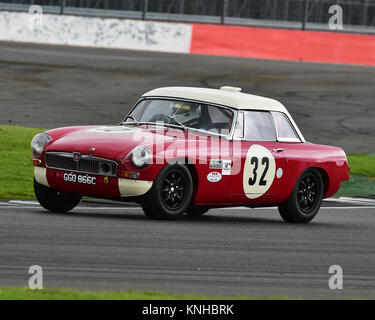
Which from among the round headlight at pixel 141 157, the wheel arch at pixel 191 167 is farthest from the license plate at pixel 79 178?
the wheel arch at pixel 191 167

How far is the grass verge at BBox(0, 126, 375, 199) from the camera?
13.9 m

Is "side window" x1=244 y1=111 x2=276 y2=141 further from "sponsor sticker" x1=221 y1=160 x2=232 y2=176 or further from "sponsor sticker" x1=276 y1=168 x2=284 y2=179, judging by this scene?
"sponsor sticker" x1=221 y1=160 x2=232 y2=176

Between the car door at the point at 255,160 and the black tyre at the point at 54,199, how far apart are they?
174 cm

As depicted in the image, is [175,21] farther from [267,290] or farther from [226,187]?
[267,290]

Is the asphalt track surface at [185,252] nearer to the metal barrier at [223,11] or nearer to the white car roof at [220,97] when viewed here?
the white car roof at [220,97]

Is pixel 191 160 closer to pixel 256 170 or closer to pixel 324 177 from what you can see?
pixel 256 170

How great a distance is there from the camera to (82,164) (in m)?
10.7

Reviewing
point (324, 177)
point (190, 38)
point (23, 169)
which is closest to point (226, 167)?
point (324, 177)

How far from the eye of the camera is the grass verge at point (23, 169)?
13.9 metres

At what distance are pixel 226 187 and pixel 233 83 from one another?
49.9 feet

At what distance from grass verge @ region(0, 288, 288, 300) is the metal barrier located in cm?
2630

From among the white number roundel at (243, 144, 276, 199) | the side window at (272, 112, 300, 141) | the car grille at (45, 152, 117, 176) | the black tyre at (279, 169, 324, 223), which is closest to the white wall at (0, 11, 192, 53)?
the side window at (272, 112, 300, 141)

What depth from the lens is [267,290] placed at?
745cm

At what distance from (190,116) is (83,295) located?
5235 mm
